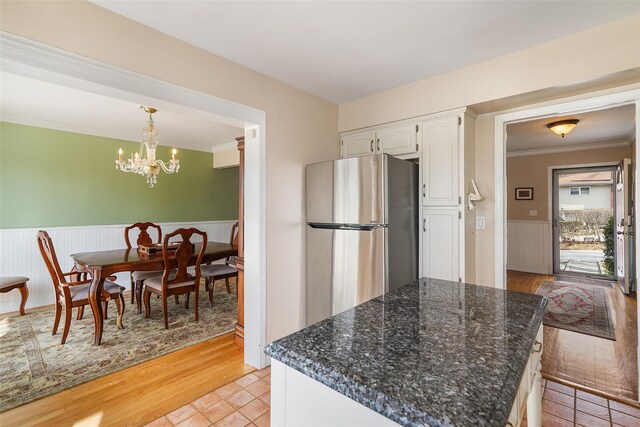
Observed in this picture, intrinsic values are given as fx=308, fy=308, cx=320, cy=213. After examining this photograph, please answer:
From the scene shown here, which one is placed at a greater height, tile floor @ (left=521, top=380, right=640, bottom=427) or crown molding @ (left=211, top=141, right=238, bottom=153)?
crown molding @ (left=211, top=141, right=238, bottom=153)

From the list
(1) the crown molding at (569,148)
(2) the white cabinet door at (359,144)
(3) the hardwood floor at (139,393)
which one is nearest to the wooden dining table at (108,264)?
(3) the hardwood floor at (139,393)

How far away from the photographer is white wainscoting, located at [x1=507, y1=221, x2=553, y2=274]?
557cm

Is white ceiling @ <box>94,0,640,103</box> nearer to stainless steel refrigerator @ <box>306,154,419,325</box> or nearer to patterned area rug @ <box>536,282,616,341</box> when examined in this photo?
stainless steel refrigerator @ <box>306,154,419,325</box>

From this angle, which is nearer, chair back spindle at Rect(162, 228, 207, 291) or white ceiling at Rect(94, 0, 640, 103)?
white ceiling at Rect(94, 0, 640, 103)

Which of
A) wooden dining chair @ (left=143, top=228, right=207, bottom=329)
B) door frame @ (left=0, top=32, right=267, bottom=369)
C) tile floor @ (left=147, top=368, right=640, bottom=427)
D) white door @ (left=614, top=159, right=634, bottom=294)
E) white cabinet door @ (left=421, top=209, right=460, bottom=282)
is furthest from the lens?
white door @ (left=614, top=159, right=634, bottom=294)

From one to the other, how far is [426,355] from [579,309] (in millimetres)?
4109

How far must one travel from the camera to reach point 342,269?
98.9 inches

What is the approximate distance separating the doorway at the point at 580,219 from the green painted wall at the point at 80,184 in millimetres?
6605

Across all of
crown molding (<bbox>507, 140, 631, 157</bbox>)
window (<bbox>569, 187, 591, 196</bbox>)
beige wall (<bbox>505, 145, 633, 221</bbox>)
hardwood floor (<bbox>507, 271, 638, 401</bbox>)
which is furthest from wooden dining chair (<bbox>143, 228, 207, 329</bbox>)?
window (<bbox>569, 187, 591, 196</bbox>)

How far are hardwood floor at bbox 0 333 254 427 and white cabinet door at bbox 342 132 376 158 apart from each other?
2.15 metres

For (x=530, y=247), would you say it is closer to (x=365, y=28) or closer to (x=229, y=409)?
(x=365, y=28)

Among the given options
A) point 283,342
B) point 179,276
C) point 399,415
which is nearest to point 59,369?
point 179,276

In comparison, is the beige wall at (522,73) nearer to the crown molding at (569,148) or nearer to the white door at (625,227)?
the white door at (625,227)

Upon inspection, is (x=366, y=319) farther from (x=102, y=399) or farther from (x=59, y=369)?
(x=59, y=369)
